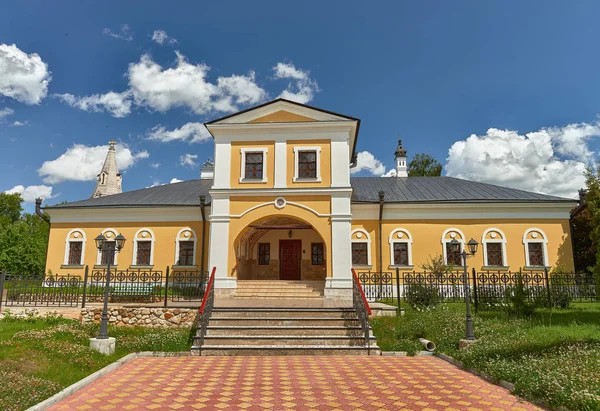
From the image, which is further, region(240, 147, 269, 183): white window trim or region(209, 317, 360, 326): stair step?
region(240, 147, 269, 183): white window trim

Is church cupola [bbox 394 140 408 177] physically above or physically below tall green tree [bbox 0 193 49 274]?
above

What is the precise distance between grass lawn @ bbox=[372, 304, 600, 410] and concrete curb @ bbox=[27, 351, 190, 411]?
17.4 feet

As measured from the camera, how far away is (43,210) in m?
20.4

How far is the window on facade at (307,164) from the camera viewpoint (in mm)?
15344

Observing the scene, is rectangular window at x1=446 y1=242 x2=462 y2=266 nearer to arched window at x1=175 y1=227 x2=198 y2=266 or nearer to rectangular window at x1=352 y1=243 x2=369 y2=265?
rectangular window at x1=352 y1=243 x2=369 y2=265

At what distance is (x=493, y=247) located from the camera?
1881 cm

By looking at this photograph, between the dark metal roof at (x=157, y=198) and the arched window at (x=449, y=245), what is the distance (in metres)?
11.7

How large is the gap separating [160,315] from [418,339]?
715 centimetres

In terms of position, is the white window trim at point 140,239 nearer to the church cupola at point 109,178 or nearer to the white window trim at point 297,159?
the white window trim at point 297,159

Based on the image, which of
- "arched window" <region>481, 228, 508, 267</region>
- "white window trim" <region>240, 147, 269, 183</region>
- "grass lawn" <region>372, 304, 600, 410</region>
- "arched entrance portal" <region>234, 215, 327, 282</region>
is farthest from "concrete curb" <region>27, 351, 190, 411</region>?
"arched window" <region>481, 228, 508, 267</region>

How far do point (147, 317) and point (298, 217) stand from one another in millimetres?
6091

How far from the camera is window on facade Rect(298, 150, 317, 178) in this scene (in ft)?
50.3

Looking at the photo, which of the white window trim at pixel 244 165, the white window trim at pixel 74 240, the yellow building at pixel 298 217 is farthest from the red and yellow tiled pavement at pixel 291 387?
the white window trim at pixel 74 240

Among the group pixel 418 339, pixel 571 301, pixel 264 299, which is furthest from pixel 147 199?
pixel 571 301
